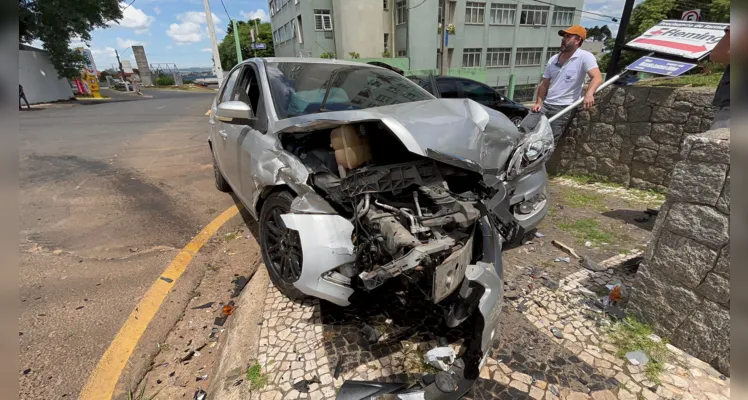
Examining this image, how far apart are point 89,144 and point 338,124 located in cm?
848

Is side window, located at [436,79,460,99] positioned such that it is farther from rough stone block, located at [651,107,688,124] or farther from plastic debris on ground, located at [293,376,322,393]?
plastic debris on ground, located at [293,376,322,393]

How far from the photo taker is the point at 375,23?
89.2 ft

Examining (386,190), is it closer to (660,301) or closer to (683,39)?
(660,301)

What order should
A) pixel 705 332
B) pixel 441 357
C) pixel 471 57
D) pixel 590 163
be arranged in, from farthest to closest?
pixel 471 57
pixel 590 163
pixel 441 357
pixel 705 332

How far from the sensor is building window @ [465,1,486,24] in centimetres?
2642

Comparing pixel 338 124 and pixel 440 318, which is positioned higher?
pixel 338 124

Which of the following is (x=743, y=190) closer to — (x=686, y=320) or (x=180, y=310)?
(x=686, y=320)

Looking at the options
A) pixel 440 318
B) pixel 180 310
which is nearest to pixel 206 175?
pixel 180 310

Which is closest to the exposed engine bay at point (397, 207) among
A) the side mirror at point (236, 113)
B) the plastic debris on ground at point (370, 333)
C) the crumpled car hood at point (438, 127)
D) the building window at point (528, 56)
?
the crumpled car hood at point (438, 127)

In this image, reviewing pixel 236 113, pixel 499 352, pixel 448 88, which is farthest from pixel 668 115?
pixel 236 113

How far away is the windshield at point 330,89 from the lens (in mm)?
2875

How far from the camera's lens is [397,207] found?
2.07m

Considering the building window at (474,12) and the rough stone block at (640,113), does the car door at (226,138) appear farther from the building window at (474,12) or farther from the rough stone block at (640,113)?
the building window at (474,12)

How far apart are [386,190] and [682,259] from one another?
5.51 ft
